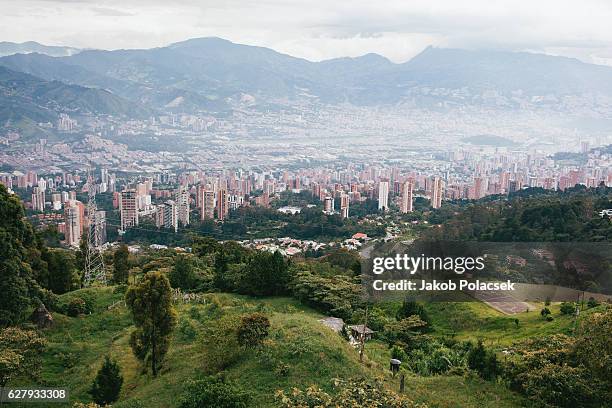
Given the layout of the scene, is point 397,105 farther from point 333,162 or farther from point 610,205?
point 610,205

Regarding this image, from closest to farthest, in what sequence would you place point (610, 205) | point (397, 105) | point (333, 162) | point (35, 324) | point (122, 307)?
point (35, 324) → point (122, 307) → point (610, 205) → point (333, 162) → point (397, 105)

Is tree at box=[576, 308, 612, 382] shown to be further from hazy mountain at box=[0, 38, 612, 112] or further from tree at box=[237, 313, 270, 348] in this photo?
hazy mountain at box=[0, 38, 612, 112]

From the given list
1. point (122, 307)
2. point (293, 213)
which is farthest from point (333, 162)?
point (122, 307)

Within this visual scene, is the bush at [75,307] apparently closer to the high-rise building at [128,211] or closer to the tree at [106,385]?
the tree at [106,385]

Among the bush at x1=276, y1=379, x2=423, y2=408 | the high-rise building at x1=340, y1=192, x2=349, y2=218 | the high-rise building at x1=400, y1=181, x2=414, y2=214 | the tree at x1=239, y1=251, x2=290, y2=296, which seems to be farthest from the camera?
the high-rise building at x1=400, y1=181, x2=414, y2=214

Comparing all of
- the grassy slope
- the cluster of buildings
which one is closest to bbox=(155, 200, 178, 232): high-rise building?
the cluster of buildings

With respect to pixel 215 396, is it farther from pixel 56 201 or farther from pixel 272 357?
pixel 56 201
